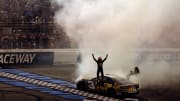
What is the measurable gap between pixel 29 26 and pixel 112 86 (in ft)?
51.4

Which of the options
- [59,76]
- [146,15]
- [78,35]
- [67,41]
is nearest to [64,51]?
[67,41]

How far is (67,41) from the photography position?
31875 millimetres

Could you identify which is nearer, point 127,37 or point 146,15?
point 146,15

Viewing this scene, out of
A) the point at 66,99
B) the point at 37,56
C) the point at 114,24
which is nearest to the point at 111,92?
the point at 66,99

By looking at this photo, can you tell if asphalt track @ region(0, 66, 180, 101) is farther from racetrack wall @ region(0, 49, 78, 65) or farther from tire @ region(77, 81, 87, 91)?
racetrack wall @ region(0, 49, 78, 65)

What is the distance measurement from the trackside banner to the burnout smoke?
20.8 feet

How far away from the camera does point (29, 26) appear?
33031 millimetres

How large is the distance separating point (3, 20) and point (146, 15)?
16.3 m

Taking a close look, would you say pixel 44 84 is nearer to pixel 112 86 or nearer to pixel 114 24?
pixel 112 86

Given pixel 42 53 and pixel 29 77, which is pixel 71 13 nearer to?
pixel 29 77

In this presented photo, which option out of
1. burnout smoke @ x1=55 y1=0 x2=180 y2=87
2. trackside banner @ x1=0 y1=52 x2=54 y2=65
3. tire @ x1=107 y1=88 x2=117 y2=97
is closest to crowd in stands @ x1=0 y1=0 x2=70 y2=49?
trackside banner @ x1=0 y1=52 x2=54 y2=65

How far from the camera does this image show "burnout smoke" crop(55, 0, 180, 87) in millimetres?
20281

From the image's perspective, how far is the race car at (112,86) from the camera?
18609 millimetres

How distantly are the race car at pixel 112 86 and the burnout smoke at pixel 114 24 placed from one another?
8.61 feet
